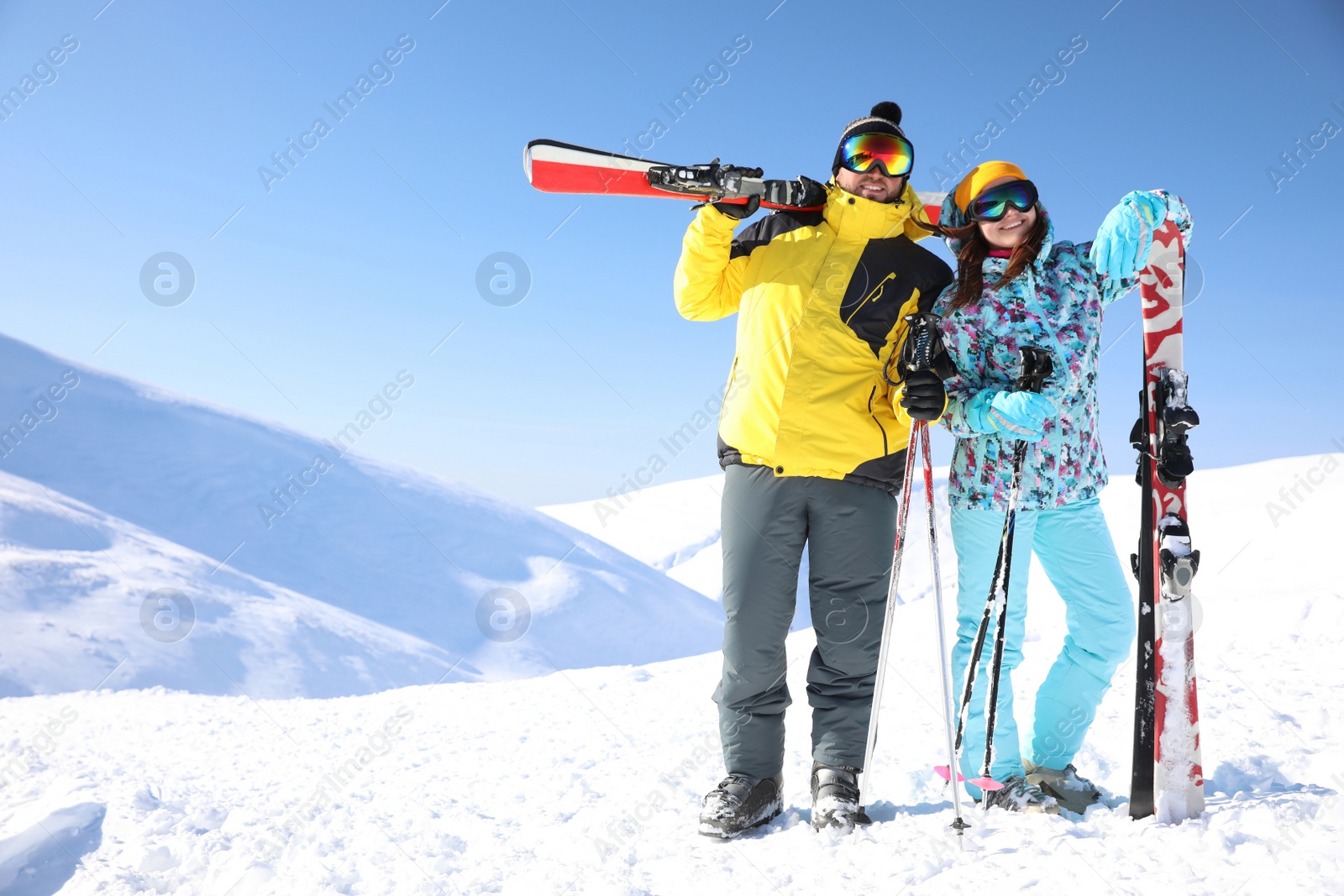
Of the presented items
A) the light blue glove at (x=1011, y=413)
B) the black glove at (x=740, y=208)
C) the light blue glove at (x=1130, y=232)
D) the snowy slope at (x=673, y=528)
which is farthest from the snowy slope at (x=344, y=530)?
the light blue glove at (x=1130, y=232)

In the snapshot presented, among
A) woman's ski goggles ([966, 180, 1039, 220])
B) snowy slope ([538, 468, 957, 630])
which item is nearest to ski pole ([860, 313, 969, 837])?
woman's ski goggles ([966, 180, 1039, 220])

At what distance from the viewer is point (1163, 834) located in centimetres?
199

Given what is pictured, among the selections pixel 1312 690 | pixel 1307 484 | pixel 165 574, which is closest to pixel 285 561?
pixel 165 574

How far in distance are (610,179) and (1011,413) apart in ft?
6.38

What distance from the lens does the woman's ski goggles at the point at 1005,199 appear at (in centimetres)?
239

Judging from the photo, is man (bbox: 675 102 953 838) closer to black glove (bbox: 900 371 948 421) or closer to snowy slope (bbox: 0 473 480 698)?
black glove (bbox: 900 371 948 421)

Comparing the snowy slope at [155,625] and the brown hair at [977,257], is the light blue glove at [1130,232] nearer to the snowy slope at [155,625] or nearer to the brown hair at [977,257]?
the brown hair at [977,257]

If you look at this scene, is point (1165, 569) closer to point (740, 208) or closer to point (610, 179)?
point (740, 208)

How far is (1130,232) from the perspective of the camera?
7.42 ft

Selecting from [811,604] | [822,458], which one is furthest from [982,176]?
[811,604]

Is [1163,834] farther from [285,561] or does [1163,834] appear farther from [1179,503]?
[285,561]

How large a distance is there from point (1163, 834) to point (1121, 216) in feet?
6.10

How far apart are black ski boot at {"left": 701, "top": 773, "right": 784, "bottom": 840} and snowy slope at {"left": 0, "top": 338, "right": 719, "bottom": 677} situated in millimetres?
10398

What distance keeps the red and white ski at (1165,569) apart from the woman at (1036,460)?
0.08 meters
